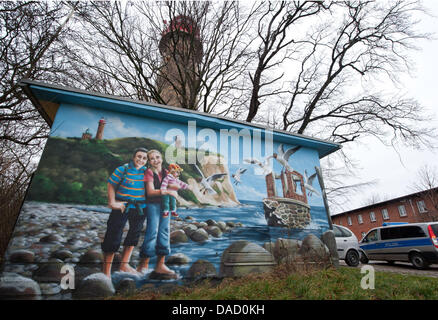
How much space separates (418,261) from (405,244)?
63 cm

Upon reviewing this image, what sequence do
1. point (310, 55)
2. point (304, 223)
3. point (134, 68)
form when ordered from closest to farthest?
point (304, 223), point (134, 68), point (310, 55)

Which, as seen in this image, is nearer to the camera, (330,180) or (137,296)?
(137,296)

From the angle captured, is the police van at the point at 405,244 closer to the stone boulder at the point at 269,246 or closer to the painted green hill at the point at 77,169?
the stone boulder at the point at 269,246

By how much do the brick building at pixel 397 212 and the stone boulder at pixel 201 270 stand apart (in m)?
22.7

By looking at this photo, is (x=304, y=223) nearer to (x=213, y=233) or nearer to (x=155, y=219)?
(x=213, y=233)

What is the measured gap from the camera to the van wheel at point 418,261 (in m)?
7.32

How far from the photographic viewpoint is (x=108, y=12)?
8.23 meters

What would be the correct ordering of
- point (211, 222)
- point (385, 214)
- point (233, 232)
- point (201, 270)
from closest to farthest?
point (201, 270), point (211, 222), point (233, 232), point (385, 214)

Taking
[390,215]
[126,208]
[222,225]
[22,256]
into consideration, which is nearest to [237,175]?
[222,225]

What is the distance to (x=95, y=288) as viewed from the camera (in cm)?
365

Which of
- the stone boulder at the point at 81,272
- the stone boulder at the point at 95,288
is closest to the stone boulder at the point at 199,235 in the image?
the stone boulder at the point at 95,288

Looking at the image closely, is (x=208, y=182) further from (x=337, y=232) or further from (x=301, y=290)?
(x=337, y=232)

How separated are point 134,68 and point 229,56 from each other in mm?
4489

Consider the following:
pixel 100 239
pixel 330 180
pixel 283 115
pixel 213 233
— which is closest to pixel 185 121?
pixel 213 233
